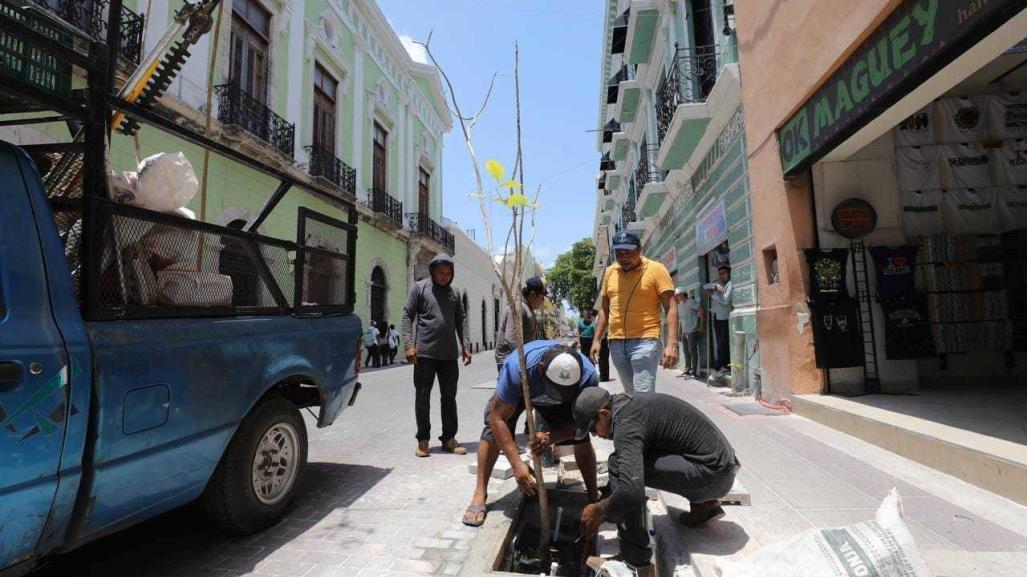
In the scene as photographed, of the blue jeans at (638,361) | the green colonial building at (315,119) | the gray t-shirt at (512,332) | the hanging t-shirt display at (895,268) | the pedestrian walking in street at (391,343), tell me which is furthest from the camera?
the pedestrian walking in street at (391,343)

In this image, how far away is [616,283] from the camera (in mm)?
3955

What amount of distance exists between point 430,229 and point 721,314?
1586 centimetres

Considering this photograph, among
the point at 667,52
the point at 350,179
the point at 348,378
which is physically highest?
the point at 667,52

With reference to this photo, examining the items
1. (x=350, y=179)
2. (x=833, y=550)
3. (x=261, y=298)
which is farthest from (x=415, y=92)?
(x=833, y=550)

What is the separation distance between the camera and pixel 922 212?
5.69 m

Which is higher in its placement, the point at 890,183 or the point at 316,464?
the point at 890,183

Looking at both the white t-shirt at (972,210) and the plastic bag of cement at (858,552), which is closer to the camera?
the plastic bag of cement at (858,552)

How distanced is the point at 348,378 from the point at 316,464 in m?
1.08

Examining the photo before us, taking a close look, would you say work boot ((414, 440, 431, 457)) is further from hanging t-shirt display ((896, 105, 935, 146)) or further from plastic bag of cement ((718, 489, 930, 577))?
hanging t-shirt display ((896, 105, 935, 146))

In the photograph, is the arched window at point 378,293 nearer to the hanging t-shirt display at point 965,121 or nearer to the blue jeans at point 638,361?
the blue jeans at point 638,361

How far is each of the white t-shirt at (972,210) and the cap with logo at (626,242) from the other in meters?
4.47

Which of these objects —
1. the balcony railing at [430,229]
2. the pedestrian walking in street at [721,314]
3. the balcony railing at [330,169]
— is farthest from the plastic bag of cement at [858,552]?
the balcony railing at [430,229]

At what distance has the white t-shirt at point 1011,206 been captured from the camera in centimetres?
563

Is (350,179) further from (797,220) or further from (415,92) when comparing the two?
(797,220)
